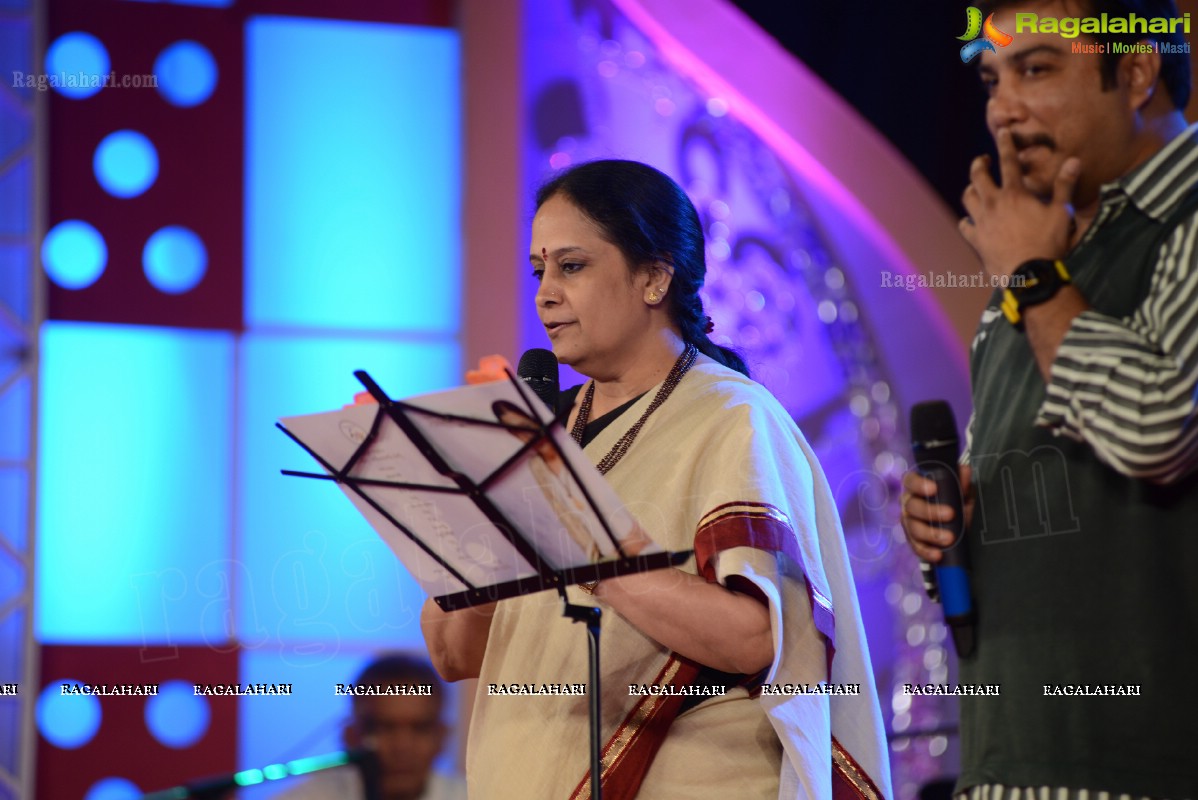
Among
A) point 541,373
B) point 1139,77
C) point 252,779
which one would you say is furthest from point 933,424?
point 252,779

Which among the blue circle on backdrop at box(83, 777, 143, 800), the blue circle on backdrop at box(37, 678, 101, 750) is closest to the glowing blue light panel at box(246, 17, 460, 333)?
the blue circle on backdrop at box(37, 678, 101, 750)

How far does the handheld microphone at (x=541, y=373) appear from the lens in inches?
95.2

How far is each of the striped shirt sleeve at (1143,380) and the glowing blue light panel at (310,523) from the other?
328cm

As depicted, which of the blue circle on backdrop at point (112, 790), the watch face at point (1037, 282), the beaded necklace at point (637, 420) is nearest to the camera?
the watch face at point (1037, 282)

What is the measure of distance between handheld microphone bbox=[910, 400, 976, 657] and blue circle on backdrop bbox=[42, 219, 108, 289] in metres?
3.67

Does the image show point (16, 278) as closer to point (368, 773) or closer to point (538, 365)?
point (538, 365)

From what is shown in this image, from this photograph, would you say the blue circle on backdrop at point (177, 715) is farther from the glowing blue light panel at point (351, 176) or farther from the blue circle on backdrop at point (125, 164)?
the blue circle on backdrop at point (125, 164)

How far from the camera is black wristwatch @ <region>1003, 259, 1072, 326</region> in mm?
1572

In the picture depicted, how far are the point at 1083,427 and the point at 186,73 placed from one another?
404 cm

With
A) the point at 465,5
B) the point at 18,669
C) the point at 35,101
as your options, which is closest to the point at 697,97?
the point at 465,5

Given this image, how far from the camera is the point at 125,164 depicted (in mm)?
4730

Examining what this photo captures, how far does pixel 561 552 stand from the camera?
1.80 m

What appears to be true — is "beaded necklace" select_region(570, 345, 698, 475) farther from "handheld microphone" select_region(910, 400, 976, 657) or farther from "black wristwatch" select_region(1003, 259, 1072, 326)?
"black wristwatch" select_region(1003, 259, 1072, 326)

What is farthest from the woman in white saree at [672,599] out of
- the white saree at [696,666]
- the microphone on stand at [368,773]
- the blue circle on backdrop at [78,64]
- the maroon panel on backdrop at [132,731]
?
the blue circle on backdrop at [78,64]
